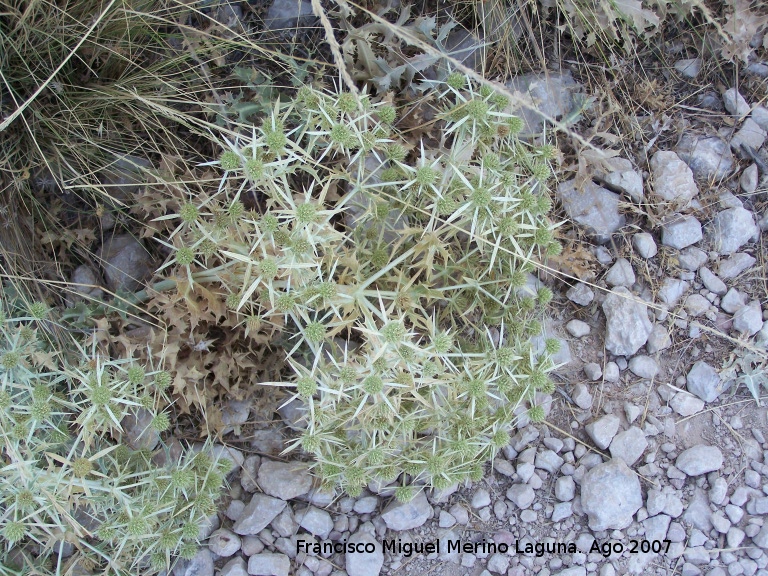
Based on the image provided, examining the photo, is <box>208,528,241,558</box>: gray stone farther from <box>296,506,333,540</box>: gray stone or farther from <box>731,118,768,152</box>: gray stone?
<box>731,118,768,152</box>: gray stone

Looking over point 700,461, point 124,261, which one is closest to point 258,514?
point 124,261

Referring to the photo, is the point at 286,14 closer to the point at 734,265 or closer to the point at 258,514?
the point at 258,514

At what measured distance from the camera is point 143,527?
2.09 m

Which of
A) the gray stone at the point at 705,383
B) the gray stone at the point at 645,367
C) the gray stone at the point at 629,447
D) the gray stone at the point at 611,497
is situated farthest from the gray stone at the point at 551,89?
the gray stone at the point at 611,497

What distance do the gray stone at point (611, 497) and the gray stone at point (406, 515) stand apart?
1.99ft

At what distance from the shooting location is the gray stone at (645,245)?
9.39 feet

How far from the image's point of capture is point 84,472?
6.76 feet

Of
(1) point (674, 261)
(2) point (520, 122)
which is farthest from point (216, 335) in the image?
(1) point (674, 261)

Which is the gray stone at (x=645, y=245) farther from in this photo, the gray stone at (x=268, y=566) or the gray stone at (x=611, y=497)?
the gray stone at (x=268, y=566)

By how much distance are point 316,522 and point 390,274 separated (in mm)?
962

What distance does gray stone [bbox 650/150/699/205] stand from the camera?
291cm

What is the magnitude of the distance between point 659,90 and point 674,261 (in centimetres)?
79

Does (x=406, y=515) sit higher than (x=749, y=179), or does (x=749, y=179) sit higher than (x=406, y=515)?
(x=749, y=179)

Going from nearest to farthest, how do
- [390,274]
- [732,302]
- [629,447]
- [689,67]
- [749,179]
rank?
[390,274]
[629,447]
[732,302]
[749,179]
[689,67]
